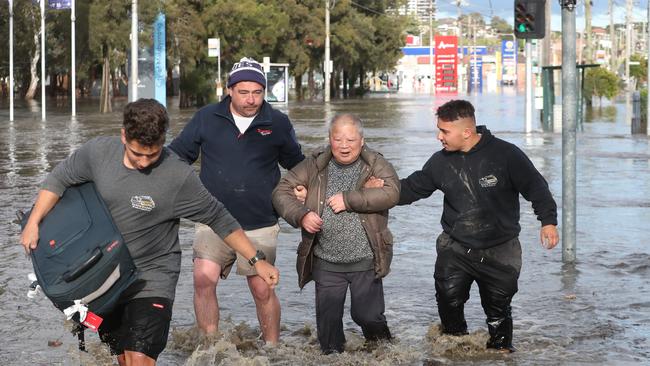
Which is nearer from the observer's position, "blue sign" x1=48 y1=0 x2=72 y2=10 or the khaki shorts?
the khaki shorts

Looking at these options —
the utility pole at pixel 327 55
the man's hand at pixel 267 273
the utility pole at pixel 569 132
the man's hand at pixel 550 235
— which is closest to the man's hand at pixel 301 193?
the man's hand at pixel 267 273

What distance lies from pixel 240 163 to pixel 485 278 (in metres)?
1.50

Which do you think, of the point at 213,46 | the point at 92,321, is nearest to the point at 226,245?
the point at 92,321

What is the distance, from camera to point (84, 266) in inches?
195

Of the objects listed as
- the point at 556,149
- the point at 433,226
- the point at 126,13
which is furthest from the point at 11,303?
the point at 126,13

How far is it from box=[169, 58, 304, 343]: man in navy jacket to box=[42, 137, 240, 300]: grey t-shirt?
1425 millimetres

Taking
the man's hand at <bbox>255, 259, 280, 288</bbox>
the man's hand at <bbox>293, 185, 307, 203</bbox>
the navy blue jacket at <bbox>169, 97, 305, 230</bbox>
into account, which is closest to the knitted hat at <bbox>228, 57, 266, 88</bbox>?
the navy blue jacket at <bbox>169, 97, 305, 230</bbox>

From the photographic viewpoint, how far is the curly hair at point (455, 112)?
6793 mm

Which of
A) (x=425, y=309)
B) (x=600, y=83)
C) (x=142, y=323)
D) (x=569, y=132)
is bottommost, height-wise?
(x=425, y=309)

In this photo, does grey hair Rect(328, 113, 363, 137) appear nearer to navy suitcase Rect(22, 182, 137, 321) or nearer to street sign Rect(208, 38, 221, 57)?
navy suitcase Rect(22, 182, 137, 321)

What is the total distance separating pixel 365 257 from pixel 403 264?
13.3 feet

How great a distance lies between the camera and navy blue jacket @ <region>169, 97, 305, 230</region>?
6.96m

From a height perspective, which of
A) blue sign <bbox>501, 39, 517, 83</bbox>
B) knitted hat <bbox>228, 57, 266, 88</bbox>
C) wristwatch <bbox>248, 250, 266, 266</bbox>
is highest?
blue sign <bbox>501, 39, 517, 83</bbox>

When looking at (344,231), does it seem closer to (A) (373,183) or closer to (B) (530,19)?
(A) (373,183)
